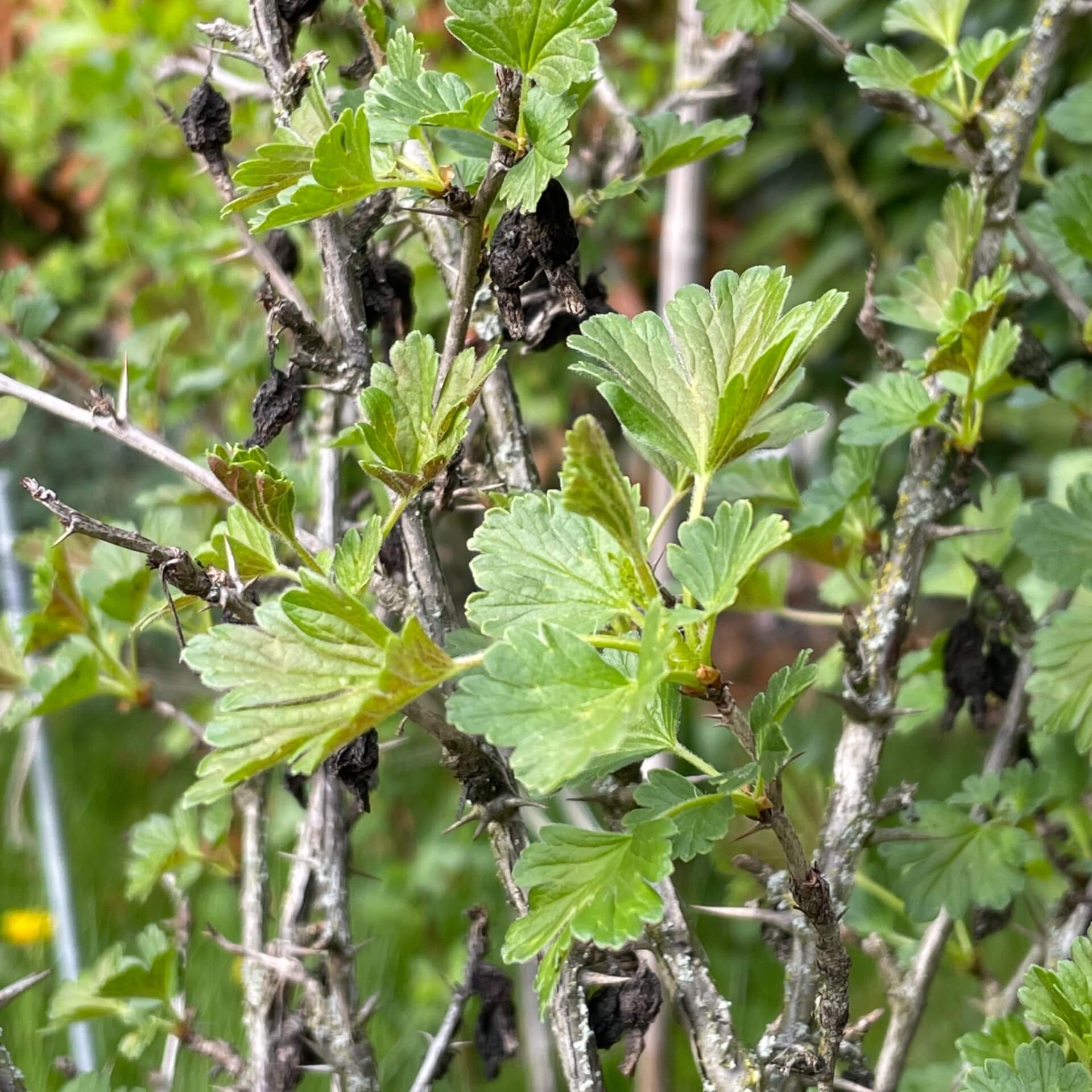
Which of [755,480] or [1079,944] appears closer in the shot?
[1079,944]

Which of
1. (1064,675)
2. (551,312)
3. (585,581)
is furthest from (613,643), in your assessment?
(1064,675)

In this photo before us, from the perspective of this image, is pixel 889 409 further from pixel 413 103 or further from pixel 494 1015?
pixel 494 1015

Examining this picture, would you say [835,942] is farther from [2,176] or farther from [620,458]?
[2,176]

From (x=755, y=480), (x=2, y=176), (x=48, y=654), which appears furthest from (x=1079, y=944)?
(x=2, y=176)

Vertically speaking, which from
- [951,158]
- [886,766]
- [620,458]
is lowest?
[886,766]

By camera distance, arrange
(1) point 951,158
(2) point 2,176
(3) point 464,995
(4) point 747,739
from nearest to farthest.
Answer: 1. (4) point 747,739
2. (3) point 464,995
3. (1) point 951,158
4. (2) point 2,176

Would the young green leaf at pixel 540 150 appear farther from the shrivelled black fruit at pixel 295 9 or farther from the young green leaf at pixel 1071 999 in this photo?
the young green leaf at pixel 1071 999

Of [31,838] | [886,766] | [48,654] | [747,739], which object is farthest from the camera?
[886,766]

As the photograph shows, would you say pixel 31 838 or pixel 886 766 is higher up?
pixel 31 838

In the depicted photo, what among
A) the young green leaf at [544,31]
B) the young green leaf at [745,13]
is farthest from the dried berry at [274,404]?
the young green leaf at [745,13]
